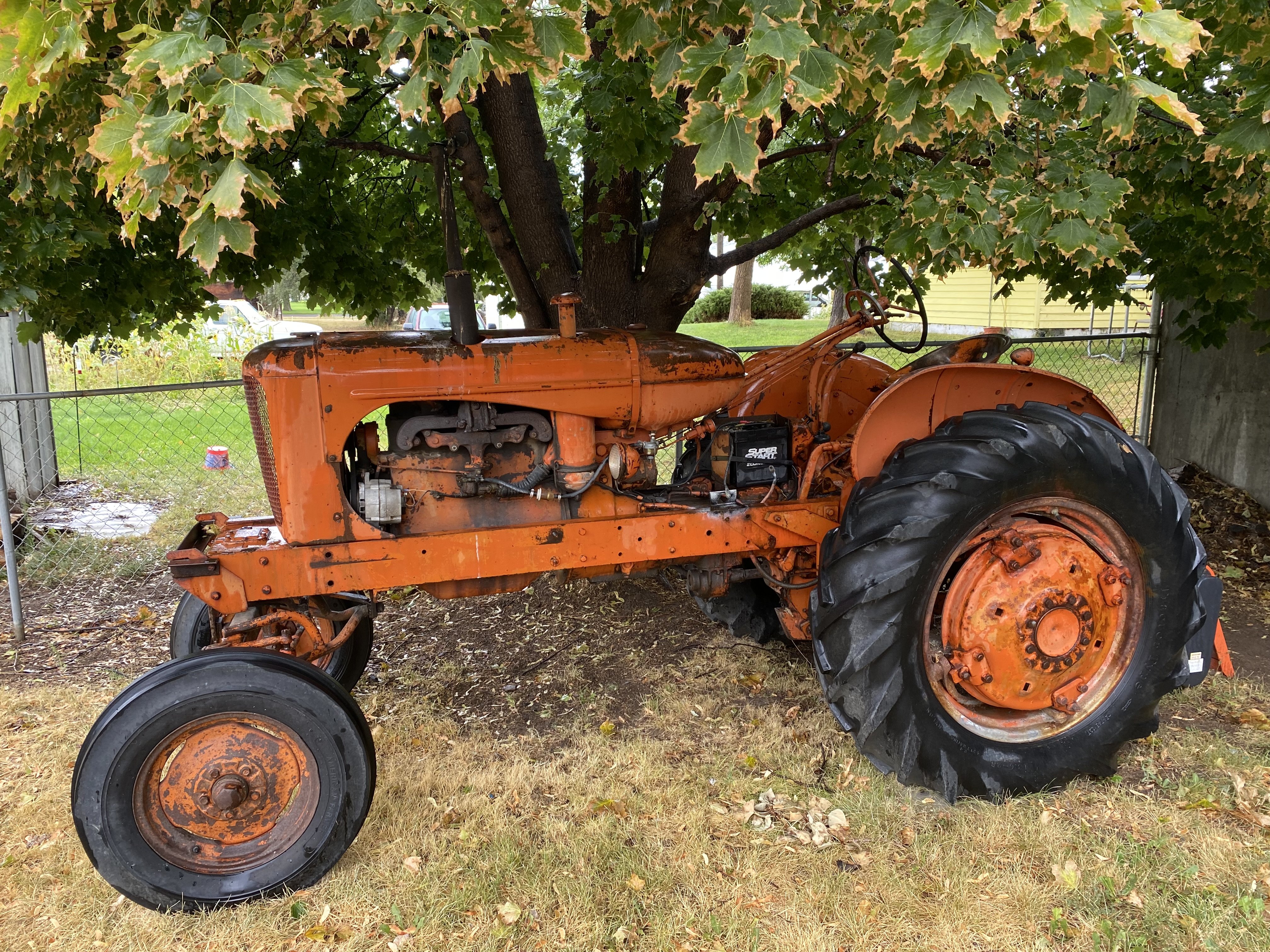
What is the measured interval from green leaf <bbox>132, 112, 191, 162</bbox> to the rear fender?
221 centimetres

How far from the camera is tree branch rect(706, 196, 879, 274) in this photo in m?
4.68

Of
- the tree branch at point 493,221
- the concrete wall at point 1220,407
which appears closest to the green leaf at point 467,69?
the tree branch at point 493,221

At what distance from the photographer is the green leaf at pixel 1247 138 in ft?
9.82

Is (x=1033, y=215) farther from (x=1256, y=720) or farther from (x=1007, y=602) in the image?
Result: (x=1256, y=720)

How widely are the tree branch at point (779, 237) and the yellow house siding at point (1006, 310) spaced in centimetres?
1260

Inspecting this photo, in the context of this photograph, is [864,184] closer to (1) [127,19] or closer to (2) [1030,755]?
(2) [1030,755]

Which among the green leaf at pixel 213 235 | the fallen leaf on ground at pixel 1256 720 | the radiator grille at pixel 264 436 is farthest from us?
the fallen leaf on ground at pixel 1256 720

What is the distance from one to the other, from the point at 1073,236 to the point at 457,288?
200 cm

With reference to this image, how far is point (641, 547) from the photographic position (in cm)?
321

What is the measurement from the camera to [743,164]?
2207 millimetres

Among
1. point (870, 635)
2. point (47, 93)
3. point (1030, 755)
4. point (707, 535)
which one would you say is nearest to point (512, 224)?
point (707, 535)

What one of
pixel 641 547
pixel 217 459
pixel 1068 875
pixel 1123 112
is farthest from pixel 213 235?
pixel 217 459

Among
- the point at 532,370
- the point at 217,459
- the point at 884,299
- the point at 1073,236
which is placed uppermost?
the point at 1073,236

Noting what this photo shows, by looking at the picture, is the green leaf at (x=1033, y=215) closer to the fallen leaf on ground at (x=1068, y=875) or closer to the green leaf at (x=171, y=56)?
the fallen leaf on ground at (x=1068, y=875)
